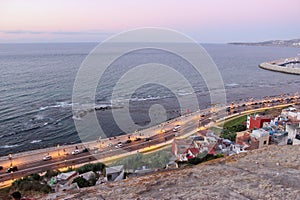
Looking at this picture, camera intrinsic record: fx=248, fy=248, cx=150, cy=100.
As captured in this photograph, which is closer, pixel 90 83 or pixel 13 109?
pixel 13 109

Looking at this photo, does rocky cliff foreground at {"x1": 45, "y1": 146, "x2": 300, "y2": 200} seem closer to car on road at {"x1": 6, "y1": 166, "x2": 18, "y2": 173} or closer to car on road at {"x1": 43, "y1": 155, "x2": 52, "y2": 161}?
car on road at {"x1": 6, "y1": 166, "x2": 18, "y2": 173}

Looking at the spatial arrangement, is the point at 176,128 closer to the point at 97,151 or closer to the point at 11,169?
the point at 97,151

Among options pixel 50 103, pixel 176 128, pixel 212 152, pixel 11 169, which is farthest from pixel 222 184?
pixel 50 103

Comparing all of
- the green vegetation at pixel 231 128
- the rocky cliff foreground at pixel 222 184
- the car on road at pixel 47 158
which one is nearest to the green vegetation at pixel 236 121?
the green vegetation at pixel 231 128

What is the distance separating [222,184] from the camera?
3457 millimetres

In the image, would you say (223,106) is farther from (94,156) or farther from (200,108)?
(94,156)

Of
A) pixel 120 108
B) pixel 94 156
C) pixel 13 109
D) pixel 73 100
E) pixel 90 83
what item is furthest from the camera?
pixel 90 83

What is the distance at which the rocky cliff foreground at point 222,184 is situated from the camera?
123 inches

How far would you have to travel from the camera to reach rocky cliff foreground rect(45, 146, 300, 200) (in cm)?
314

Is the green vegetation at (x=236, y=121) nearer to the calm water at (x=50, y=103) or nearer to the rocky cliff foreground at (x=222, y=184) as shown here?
the calm water at (x=50, y=103)

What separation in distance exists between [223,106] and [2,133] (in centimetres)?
3005

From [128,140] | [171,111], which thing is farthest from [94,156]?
[171,111]

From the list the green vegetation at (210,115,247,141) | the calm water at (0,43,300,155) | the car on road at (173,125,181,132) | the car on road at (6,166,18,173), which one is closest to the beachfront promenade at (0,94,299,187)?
the car on road at (6,166,18,173)

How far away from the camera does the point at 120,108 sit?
36.9 meters
